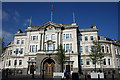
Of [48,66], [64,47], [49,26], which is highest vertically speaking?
[49,26]

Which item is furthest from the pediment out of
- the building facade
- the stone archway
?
the stone archway

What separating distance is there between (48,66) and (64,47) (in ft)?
26.0

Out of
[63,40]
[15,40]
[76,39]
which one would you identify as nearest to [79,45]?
[76,39]

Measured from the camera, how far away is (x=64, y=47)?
36.3 meters

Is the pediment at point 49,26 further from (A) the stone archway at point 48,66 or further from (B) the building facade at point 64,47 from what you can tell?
(A) the stone archway at point 48,66

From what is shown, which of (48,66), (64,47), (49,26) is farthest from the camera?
(49,26)

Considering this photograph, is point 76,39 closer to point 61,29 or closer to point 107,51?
point 61,29

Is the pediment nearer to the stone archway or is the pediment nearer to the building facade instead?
the building facade

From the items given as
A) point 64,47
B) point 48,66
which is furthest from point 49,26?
point 48,66

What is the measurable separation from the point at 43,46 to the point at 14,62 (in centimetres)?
1377

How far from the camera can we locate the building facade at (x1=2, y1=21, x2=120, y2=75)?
33.8 metres

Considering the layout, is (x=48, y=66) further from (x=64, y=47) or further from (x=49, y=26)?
(x=49, y=26)

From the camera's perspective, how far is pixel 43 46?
36969 millimetres

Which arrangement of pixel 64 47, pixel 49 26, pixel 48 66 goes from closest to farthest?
1. pixel 48 66
2. pixel 64 47
3. pixel 49 26
